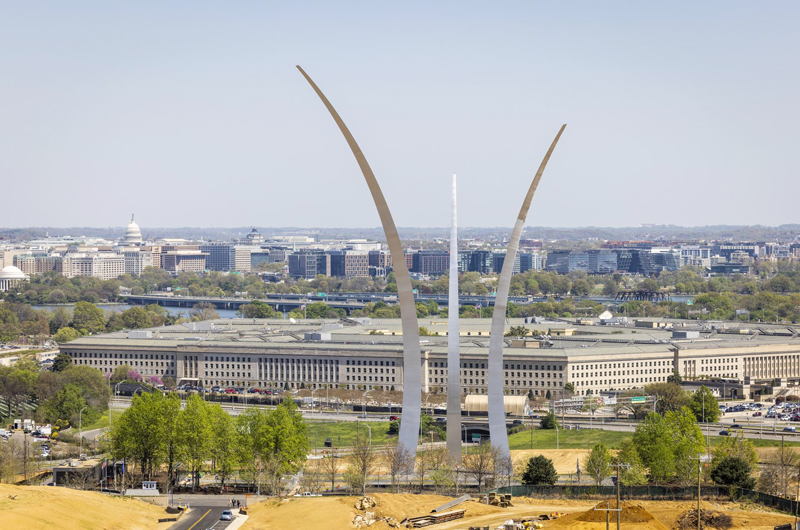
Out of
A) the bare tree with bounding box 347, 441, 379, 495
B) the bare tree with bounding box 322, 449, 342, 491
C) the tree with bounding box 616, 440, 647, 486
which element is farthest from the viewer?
the bare tree with bounding box 322, 449, 342, 491

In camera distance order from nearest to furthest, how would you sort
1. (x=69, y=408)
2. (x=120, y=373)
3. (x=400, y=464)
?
(x=400, y=464)
(x=69, y=408)
(x=120, y=373)

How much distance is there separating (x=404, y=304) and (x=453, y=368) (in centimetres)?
365

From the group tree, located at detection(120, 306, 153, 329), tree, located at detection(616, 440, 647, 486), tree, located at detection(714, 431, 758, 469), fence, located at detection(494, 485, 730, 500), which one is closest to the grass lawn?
tree, located at detection(714, 431, 758, 469)

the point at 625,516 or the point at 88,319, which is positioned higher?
the point at 625,516

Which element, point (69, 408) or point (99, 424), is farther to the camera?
point (69, 408)

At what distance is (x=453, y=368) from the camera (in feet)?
171

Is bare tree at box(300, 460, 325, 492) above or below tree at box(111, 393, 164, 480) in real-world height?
below

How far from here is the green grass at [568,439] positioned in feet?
229

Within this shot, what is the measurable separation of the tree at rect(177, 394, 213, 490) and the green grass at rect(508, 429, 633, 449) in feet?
64.8

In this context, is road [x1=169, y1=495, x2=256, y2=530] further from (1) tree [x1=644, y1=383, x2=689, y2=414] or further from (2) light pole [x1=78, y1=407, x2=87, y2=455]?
(1) tree [x1=644, y1=383, x2=689, y2=414]

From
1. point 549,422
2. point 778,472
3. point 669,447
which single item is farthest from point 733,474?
point 549,422

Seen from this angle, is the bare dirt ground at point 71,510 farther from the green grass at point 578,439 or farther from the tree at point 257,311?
the tree at point 257,311

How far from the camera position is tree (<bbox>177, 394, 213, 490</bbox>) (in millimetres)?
56312

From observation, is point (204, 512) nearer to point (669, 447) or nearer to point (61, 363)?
point (669, 447)
